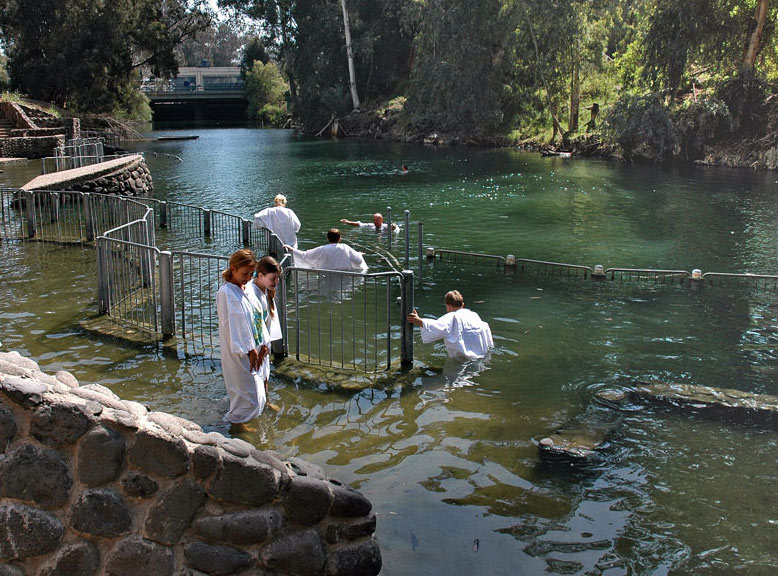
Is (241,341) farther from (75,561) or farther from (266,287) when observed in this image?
(75,561)

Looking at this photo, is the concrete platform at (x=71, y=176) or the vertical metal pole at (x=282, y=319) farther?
the concrete platform at (x=71, y=176)

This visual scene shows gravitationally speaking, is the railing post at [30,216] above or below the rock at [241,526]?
above

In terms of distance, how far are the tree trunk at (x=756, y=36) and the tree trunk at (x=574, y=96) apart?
10764 mm

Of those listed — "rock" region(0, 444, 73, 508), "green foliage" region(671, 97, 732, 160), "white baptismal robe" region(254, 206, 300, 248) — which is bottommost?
"rock" region(0, 444, 73, 508)

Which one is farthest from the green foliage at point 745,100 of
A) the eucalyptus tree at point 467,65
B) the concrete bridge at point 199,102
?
the concrete bridge at point 199,102

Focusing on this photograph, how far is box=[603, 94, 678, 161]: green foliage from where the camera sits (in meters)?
40.6

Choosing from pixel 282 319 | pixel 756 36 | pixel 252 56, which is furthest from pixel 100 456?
pixel 252 56

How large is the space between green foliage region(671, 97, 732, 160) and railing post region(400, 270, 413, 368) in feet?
116

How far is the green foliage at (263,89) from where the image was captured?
94438 mm

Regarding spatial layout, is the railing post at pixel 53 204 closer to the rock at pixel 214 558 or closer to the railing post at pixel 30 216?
the railing post at pixel 30 216

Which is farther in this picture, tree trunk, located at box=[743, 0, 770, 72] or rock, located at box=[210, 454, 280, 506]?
tree trunk, located at box=[743, 0, 770, 72]

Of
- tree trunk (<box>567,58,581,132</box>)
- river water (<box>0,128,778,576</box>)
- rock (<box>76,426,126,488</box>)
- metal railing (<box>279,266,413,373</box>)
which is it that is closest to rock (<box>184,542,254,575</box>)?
rock (<box>76,426,126,488</box>)

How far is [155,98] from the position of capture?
9588 cm

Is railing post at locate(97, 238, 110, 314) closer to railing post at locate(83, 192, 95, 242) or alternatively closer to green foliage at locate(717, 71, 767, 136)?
railing post at locate(83, 192, 95, 242)
